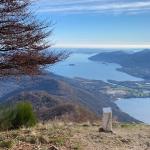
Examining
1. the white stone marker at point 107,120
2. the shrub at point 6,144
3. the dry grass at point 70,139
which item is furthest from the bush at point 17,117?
the shrub at point 6,144

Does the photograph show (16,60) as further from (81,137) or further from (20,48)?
(81,137)

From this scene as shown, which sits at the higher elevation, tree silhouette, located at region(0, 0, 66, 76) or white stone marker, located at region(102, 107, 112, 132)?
tree silhouette, located at region(0, 0, 66, 76)

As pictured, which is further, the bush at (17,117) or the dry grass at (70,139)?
the bush at (17,117)

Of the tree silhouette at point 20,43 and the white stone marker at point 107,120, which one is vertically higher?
the tree silhouette at point 20,43

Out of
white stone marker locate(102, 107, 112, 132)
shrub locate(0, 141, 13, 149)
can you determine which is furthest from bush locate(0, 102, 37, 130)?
shrub locate(0, 141, 13, 149)

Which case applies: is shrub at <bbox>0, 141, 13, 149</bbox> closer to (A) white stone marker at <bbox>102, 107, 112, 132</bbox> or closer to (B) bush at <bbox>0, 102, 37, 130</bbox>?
(B) bush at <bbox>0, 102, 37, 130</bbox>

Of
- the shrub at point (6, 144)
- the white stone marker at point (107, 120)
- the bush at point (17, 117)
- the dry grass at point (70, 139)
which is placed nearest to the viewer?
the shrub at point (6, 144)

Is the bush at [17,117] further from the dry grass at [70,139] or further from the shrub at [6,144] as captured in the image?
the shrub at [6,144]
